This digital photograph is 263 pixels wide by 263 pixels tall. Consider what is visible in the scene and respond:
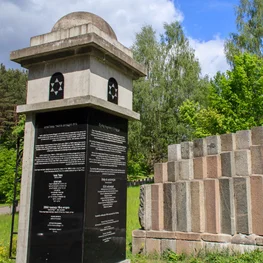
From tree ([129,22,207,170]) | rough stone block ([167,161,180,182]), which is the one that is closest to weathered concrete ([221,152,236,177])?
rough stone block ([167,161,180,182])

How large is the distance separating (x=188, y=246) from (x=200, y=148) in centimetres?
217

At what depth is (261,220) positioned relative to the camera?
6.36m

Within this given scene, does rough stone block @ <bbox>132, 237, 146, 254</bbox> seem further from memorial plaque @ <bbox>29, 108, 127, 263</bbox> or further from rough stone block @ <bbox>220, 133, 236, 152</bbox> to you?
rough stone block @ <bbox>220, 133, 236, 152</bbox>

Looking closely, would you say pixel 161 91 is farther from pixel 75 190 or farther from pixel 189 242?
pixel 75 190

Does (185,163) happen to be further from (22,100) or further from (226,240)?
(22,100)

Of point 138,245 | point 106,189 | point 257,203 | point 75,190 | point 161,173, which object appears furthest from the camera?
point 161,173

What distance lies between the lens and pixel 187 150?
7.66 metres

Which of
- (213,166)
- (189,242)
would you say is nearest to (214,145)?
(213,166)

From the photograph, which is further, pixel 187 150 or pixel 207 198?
pixel 187 150

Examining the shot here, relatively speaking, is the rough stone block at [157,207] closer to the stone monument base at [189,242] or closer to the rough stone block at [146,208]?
the rough stone block at [146,208]

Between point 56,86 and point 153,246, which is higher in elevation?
point 56,86

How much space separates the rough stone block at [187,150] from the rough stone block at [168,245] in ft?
6.35

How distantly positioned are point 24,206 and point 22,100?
3990cm

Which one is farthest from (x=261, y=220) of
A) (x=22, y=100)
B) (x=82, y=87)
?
(x=22, y=100)
